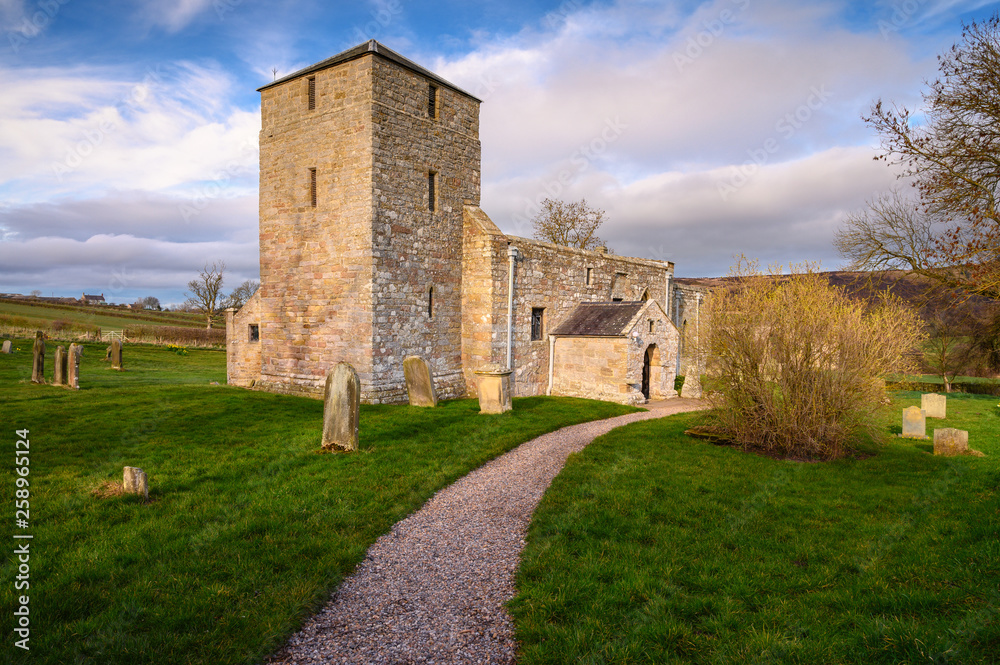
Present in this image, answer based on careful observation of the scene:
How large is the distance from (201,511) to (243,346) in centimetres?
1398

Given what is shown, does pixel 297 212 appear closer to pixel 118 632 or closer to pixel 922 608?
pixel 118 632

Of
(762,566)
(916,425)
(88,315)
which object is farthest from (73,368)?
(88,315)

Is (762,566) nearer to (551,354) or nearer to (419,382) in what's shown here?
(419,382)

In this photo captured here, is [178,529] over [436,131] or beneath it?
beneath

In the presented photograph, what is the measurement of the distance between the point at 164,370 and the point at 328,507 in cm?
2117

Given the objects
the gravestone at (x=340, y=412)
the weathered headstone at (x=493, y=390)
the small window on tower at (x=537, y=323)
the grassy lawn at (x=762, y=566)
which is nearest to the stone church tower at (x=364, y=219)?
the small window on tower at (x=537, y=323)

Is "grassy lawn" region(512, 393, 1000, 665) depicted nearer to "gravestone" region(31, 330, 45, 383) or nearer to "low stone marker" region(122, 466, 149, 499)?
"low stone marker" region(122, 466, 149, 499)

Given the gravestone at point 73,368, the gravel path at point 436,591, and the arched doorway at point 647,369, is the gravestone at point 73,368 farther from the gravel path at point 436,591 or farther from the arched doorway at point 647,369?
the arched doorway at point 647,369

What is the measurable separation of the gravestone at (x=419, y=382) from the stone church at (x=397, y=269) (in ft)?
2.67

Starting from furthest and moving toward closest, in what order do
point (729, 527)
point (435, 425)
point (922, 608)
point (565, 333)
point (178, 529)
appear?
point (565, 333) → point (435, 425) → point (729, 527) → point (178, 529) → point (922, 608)

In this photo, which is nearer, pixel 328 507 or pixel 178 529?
pixel 178 529

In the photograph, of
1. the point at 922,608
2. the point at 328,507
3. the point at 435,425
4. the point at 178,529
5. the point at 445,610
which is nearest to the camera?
the point at 922,608

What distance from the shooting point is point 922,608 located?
4129 millimetres

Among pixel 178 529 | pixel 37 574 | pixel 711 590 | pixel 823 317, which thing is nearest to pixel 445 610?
pixel 711 590
